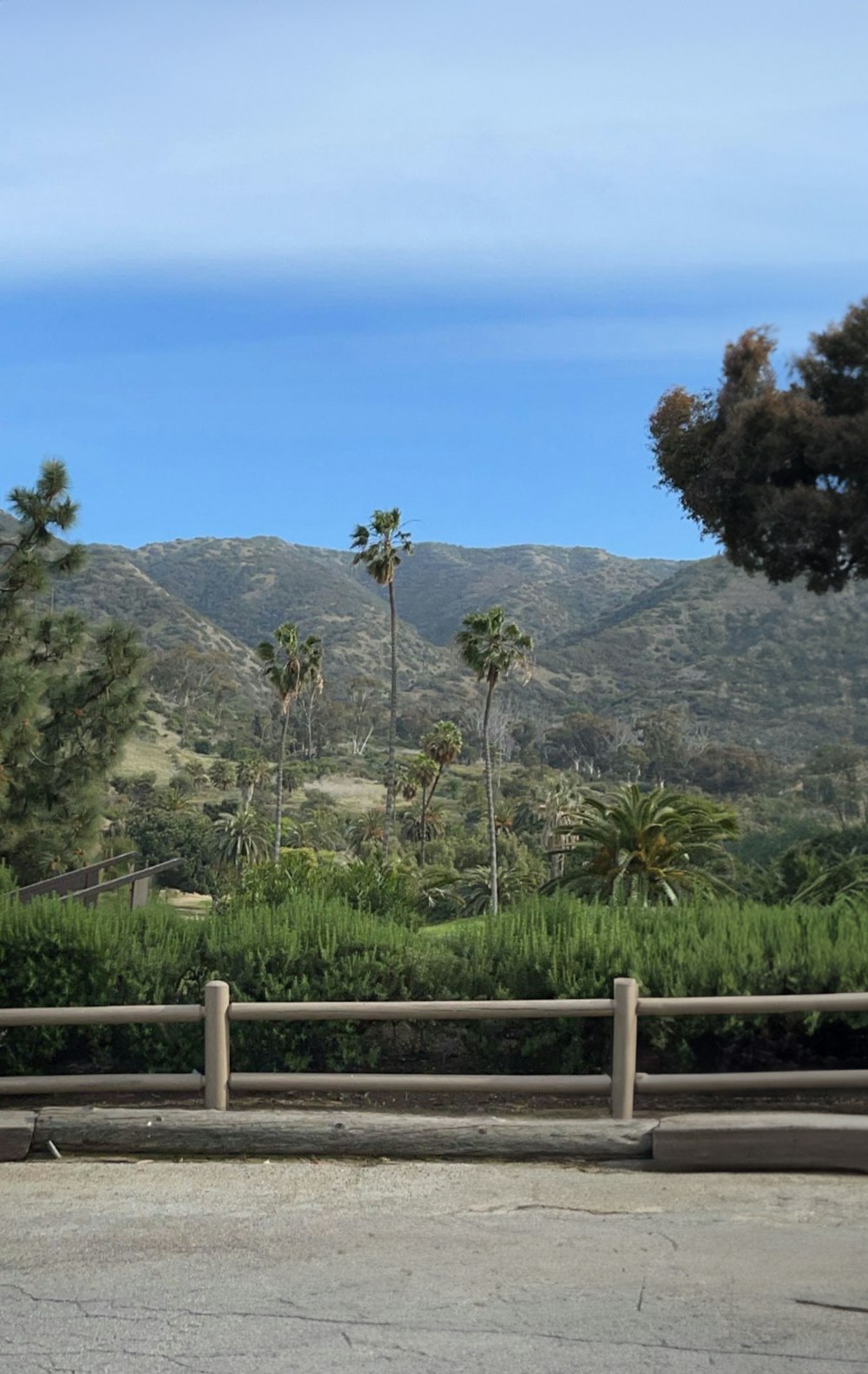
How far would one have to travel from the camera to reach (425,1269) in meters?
5.38

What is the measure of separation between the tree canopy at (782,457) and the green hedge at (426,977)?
12.0m

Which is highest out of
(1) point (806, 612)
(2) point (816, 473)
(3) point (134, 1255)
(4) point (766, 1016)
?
(1) point (806, 612)

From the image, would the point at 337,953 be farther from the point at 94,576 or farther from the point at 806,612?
the point at 94,576

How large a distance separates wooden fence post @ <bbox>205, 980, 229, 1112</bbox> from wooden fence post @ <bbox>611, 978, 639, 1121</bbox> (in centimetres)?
201

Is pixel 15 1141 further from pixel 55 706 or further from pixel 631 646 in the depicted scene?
pixel 631 646

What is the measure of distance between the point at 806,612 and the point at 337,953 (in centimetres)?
11955

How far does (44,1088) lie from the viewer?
742 cm

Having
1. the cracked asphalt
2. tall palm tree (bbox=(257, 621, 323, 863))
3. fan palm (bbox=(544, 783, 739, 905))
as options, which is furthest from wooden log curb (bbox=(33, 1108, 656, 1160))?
tall palm tree (bbox=(257, 621, 323, 863))

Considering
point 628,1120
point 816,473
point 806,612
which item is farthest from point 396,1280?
point 806,612

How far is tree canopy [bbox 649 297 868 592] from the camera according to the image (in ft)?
62.7

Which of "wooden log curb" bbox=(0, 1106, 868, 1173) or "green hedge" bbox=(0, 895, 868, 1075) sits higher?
"green hedge" bbox=(0, 895, 868, 1075)

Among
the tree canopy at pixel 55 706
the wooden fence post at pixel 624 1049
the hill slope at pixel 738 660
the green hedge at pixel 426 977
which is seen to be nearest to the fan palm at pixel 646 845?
the green hedge at pixel 426 977

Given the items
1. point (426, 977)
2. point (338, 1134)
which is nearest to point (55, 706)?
point (426, 977)

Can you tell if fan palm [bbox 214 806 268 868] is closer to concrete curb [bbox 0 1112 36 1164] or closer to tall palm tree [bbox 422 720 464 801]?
tall palm tree [bbox 422 720 464 801]
